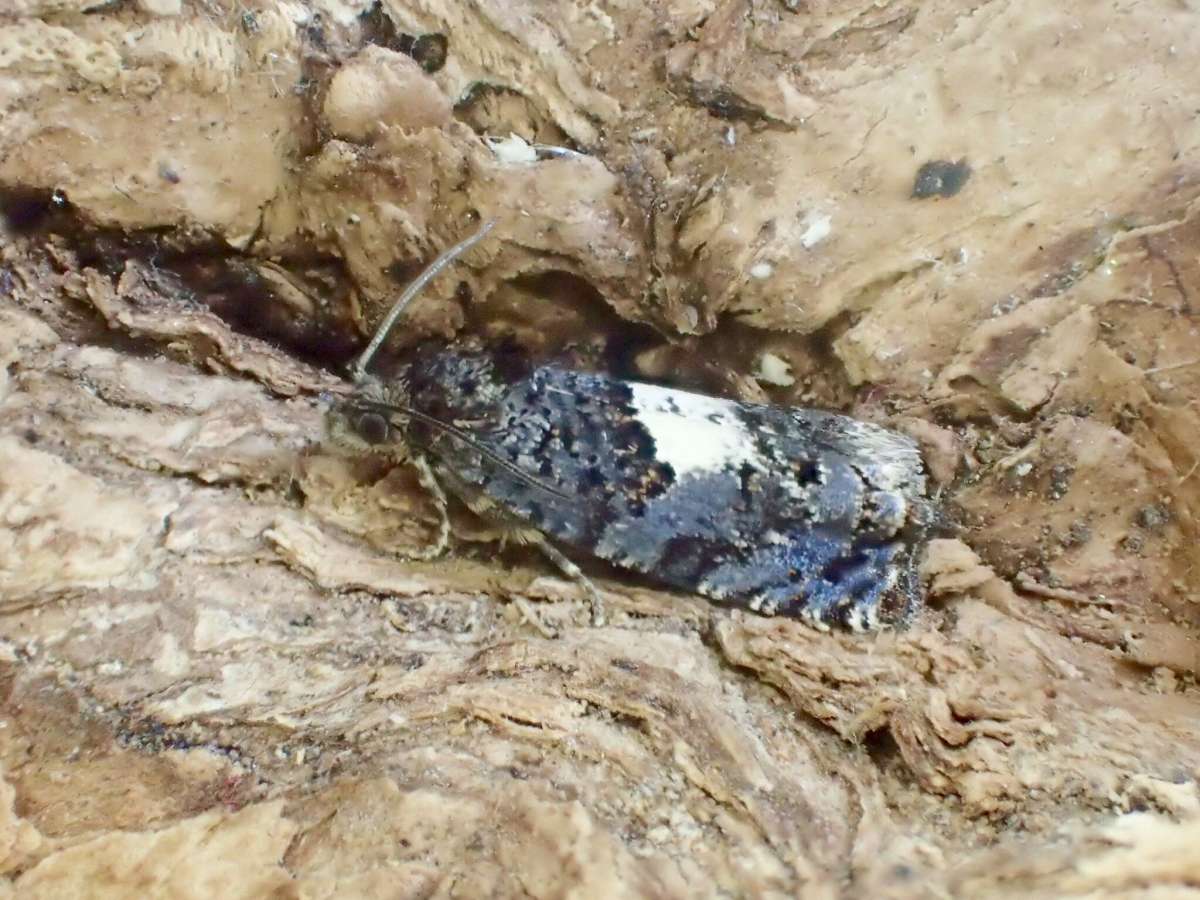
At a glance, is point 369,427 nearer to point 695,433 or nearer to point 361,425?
point 361,425

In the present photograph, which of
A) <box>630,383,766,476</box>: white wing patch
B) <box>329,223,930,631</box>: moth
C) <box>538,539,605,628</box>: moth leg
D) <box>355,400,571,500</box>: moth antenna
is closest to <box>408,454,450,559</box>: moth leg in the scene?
<box>329,223,930,631</box>: moth

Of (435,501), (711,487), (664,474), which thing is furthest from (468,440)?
(711,487)

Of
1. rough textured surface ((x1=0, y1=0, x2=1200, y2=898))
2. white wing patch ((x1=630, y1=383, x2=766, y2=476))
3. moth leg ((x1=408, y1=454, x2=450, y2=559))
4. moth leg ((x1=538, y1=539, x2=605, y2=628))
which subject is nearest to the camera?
rough textured surface ((x1=0, y1=0, x2=1200, y2=898))

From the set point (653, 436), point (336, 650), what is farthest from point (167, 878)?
point (653, 436)

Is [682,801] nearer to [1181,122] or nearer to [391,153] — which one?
[391,153]

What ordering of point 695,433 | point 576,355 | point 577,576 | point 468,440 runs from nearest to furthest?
point 577,576 < point 468,440 < point 695,433 < point 576,355

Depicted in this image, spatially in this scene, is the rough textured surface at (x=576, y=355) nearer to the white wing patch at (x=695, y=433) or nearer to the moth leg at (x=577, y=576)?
the moth leg at (x=577, y=576)

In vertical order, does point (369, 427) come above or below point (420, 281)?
below

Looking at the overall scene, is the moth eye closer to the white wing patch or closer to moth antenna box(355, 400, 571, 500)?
moth antenna box(355, 400, 571, 500)
